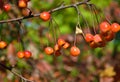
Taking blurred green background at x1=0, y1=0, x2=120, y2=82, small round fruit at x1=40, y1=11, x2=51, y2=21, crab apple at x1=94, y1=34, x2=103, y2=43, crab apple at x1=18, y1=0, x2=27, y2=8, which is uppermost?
crab apple at x1=18, y1=0, x2=27, y2=8

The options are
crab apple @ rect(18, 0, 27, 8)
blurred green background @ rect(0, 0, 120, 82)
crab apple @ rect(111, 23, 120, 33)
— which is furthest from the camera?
blurred green background @ rect(0, 0, 120, 82)

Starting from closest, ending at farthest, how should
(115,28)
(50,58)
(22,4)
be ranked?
1. (115,28)
2. (22,4)
3. (50,58)

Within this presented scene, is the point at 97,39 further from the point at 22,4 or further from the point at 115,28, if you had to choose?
the point at 22,4

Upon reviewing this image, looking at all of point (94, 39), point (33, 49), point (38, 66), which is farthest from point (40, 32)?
point (94, 39)

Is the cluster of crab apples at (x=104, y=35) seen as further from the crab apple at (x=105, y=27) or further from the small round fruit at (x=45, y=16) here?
the small round fruit at (x=45, y=16)

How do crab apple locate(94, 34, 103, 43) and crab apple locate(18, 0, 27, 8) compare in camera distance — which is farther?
crab apple locate(18, 0, 27, 8)

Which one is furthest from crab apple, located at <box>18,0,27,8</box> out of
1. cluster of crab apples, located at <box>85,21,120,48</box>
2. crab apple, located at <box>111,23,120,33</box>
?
crab apple, located at <box>111,23,120,33</box>

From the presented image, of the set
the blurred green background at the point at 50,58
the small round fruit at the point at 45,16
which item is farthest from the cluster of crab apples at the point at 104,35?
the blurred green background at the point at 50,58

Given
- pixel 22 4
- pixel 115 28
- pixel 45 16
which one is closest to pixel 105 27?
pixel 115 28

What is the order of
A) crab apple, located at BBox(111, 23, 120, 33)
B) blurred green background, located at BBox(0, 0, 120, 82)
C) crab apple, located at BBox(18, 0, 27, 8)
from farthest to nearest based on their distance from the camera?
blurred green background, located at BBox(0, 0, 120, 82) < crab apple, located at BBox(18, 0, 27, 8) < crab apple, located at BBox(111, 23, 120, 33)

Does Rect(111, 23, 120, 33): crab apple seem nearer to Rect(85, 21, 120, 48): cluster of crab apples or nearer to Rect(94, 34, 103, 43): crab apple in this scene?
Rect(85, 21, 120, 48): cluster of crab apples

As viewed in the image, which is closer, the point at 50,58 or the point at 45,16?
the point at 45,16

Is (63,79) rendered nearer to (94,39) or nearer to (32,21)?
(32,21)
